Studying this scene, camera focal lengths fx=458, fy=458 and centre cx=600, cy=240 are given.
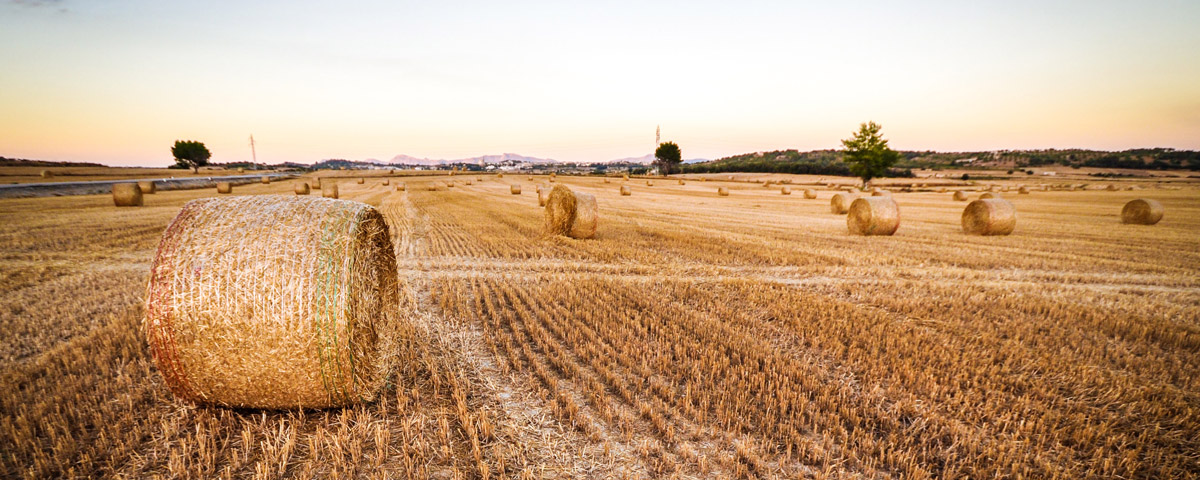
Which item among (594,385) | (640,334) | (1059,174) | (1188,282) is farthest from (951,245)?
(1059,174)

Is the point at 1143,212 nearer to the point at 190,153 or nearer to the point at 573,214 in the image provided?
the point at 573,214

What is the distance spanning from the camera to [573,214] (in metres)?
13.6

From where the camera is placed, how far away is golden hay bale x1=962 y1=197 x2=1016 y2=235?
1538 cm

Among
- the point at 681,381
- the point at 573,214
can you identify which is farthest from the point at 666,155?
the point at 681,381

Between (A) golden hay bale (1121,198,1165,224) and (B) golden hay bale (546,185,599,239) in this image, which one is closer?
(B) golden hay bale (546,185,599,239)

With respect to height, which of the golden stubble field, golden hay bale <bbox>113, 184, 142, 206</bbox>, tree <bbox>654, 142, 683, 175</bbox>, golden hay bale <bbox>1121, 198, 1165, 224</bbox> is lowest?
the golden stubble field

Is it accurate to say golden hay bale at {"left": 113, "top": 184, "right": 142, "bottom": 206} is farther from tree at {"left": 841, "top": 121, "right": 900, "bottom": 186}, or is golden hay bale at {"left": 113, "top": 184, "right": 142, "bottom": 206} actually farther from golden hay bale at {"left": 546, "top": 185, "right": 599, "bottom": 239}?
tree at {"left": 841, "top": 121, "right": 900, "bottom": 186}

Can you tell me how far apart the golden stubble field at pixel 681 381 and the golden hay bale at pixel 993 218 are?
5355 millimetres

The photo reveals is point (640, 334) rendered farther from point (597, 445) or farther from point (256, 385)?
point (256, 385)

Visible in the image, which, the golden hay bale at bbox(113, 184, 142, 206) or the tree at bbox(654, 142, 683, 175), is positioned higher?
the tree at bbox(654, 142, 683, 175)

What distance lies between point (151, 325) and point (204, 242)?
0.73 m

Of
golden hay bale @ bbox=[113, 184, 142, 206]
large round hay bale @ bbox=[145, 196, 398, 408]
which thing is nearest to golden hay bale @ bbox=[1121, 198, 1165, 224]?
large round hay bale @ bbox=[145, 196, 398, 408]

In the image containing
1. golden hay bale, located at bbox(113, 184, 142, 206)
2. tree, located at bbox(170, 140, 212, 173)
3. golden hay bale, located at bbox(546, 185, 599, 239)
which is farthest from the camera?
tree, located at bbox(170, 140, 212, 173)

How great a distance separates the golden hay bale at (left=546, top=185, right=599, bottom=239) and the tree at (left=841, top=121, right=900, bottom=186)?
5272cm
